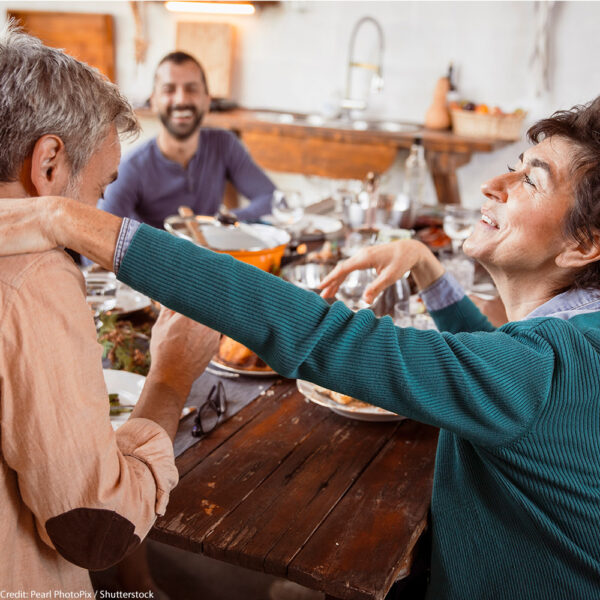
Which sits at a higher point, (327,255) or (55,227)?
(55,227)

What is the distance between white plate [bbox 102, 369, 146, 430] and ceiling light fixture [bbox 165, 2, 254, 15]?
4.00 metres

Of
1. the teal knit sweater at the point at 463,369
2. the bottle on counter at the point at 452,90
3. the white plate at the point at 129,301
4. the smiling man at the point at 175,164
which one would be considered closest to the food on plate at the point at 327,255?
the white plate at the point at 129,301

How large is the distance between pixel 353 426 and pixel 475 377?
20.8 inches

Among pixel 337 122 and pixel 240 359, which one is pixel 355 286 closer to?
pixel 240 359

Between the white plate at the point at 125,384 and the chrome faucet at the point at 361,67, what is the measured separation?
373 cm

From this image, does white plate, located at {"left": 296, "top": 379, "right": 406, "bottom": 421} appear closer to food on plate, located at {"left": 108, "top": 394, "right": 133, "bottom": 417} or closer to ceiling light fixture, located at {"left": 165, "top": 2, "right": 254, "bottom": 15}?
food on plate, located at {"left": 108, "top": 394, "right": 133, "bottom": 417}

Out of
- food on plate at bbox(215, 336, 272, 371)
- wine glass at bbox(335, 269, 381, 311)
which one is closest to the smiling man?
wine glass at bbox(335, 269, 381, 311)

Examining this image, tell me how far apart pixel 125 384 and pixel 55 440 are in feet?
1.89

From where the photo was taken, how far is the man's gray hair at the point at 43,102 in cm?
91

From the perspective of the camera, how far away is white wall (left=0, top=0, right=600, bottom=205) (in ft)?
13.9

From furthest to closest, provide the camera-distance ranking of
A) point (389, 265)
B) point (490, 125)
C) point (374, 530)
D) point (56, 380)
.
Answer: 1. point (490, 125)
2. point (389, 265)
3. point (374, 530)
4. point (56, 380)

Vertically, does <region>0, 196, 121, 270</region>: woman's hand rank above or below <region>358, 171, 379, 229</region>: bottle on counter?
above

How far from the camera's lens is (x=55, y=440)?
0.88 metres

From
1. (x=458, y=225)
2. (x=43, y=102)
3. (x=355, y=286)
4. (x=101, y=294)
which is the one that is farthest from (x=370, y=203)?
(x=43, y=102)
